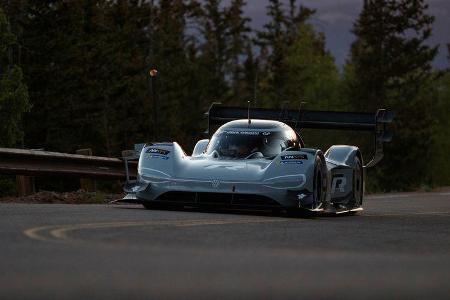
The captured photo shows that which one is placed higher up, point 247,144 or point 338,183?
point 247,144

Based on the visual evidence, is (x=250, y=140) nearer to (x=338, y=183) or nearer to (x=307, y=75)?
(x=338, y=183)

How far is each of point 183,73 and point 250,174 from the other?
6717cm

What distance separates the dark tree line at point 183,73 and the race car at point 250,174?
16711mm

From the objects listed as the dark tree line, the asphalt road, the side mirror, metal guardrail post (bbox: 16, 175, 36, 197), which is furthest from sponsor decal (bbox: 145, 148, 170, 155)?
the dark tree line

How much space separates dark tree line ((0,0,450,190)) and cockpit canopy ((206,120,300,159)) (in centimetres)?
1685

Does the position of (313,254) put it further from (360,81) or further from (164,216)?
(360,81)

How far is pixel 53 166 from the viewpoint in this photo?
725 inches

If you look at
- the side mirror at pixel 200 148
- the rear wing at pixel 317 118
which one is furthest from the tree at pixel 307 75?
the side mirror at pixel 200 148

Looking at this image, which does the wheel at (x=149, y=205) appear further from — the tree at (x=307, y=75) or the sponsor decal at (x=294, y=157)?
the tree at (x=307, y=75)

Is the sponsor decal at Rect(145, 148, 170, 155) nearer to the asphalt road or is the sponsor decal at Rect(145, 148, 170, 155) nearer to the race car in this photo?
the race car

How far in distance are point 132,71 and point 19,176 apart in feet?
174

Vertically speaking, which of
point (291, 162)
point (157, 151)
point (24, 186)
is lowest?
point (24, 186)

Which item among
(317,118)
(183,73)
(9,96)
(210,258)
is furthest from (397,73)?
(210,258)

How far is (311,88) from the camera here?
338 ft
